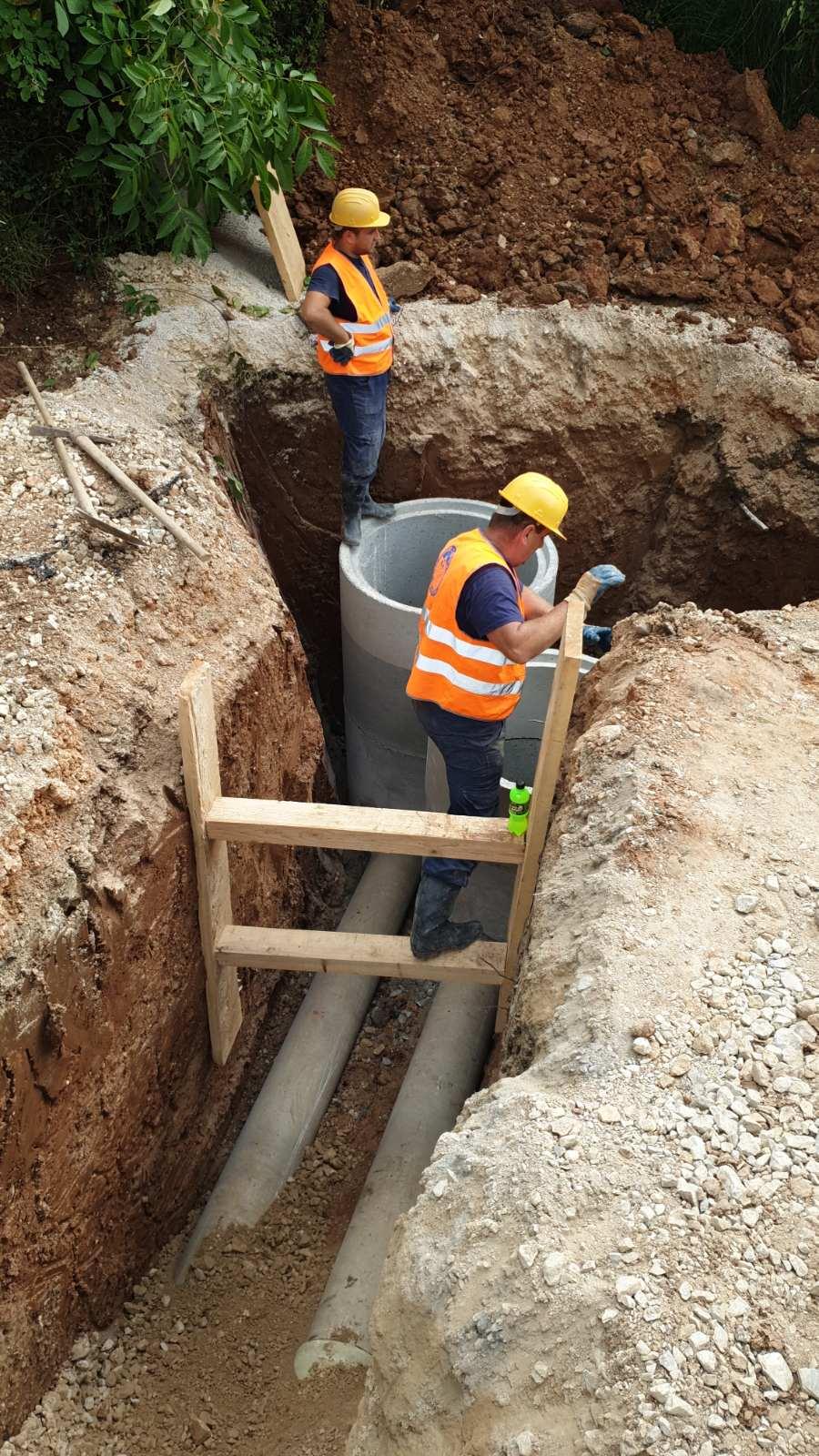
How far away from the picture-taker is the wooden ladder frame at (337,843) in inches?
146

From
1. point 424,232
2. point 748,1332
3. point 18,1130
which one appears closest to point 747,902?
point 748,1332

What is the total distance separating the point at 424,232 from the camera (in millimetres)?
6703

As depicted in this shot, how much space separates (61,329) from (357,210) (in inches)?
67.0

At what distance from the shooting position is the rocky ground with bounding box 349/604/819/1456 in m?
2.19

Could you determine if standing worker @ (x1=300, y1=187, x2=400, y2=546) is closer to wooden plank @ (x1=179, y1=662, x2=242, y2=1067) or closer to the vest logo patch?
the vest logo patch

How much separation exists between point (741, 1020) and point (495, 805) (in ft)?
7.00

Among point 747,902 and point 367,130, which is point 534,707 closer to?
point 747,902

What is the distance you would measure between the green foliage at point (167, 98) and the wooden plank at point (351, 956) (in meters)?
3.64

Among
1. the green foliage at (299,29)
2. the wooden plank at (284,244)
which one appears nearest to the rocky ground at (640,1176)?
the wooden plank at (284,244)

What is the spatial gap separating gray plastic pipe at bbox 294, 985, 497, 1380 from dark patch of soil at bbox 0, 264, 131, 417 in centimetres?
366

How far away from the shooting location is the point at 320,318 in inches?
214

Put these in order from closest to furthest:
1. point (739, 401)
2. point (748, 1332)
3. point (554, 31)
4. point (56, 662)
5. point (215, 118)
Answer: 1. point (748, 1332)
2. point (56, 662)
3. point (215, 118)
4. point (739, 401)
5. point (554, 31)

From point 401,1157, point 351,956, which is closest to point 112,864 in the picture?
point 351,956

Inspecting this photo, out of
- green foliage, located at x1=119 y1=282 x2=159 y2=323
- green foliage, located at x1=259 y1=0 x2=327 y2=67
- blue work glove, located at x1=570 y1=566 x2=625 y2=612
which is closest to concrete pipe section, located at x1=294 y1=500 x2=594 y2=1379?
blue work glove, located at x1=570 y1=566 x2=625 y2=612
